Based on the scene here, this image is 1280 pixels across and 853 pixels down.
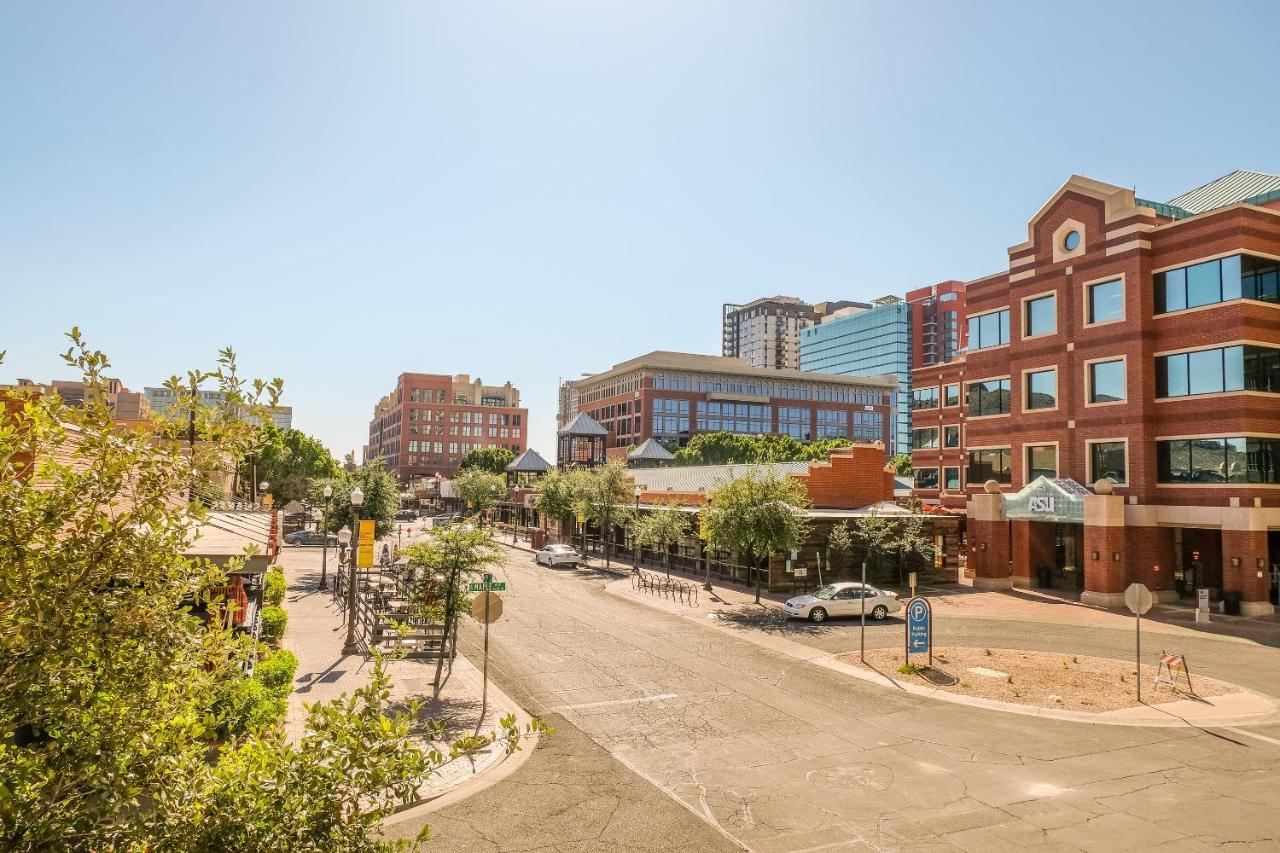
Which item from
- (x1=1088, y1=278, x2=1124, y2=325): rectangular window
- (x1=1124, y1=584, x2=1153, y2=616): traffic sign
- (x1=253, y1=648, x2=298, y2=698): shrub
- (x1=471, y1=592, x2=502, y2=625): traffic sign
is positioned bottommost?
(x1=253, y1=648, x2=298, y2=698): shrub

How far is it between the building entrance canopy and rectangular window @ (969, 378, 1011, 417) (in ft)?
16.8

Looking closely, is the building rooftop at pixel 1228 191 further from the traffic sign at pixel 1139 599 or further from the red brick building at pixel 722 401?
the red brick building at pixel 722 401

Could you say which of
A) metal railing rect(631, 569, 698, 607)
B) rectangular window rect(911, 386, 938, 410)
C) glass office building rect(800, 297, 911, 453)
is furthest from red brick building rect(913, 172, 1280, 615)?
glass office building rect(800, 297, 911, 453)

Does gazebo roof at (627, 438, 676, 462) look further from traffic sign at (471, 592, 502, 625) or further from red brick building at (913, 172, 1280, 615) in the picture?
traffic sign at (471, 592, 502, 625)

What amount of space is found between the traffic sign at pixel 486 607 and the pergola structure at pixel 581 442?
6622 cm

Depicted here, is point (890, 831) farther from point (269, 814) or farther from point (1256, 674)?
point (1256, 674)

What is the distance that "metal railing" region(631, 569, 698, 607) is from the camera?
35250mm

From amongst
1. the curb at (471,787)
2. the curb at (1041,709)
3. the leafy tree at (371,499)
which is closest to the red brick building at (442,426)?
the leafy tree at (371,499)

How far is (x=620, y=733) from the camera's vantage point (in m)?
15.6

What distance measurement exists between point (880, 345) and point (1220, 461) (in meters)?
156

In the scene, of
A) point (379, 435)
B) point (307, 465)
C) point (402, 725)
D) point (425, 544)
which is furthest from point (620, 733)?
point (379, 435)

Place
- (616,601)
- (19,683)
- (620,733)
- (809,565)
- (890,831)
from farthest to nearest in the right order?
(809,565) < (616,601) < (620,733) < (890,831) < (19,683)

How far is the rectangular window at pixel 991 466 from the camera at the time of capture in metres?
41.1

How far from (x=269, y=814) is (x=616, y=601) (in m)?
31.5
